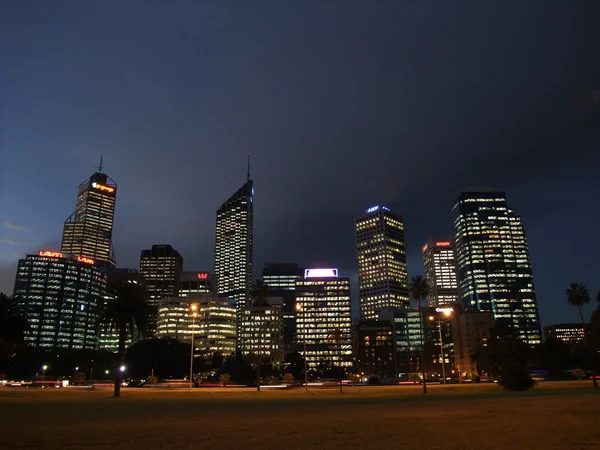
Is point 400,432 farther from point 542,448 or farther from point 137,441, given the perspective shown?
point 137,441

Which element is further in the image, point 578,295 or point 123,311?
point 578,295

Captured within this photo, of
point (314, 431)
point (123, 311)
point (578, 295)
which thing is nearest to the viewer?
point (314, 431)

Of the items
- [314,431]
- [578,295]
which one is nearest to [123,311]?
[314,431]

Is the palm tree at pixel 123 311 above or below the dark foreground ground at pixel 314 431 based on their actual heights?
above

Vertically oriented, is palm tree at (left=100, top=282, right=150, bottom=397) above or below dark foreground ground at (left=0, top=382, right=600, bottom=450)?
above

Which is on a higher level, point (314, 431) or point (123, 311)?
point (123, 311)

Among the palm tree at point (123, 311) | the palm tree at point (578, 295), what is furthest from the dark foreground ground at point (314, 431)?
the palm tree at point (578, 295)

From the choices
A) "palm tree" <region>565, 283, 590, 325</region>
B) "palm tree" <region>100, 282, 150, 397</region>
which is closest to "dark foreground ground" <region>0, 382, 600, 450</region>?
"palm tree" <region>100, 282, 150, 397</region>

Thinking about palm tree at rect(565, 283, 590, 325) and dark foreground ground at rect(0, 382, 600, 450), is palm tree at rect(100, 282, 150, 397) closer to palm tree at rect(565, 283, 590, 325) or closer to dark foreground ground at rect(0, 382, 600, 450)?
dark foreground ground at rect(0, 382, 600, 450)

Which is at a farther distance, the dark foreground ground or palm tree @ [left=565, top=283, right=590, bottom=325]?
palm tree @ [left=565, top=283, right=590, bottom=325]

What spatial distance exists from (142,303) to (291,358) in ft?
476

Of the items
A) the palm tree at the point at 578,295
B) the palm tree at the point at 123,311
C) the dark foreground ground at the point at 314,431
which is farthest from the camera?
the palm tree at the point at 578,295

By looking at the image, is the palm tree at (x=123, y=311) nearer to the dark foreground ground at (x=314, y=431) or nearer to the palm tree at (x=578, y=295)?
the dark foreground ground at (x=314, y=431)

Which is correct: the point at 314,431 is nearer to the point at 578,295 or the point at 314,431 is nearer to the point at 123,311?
the point at 123,311
